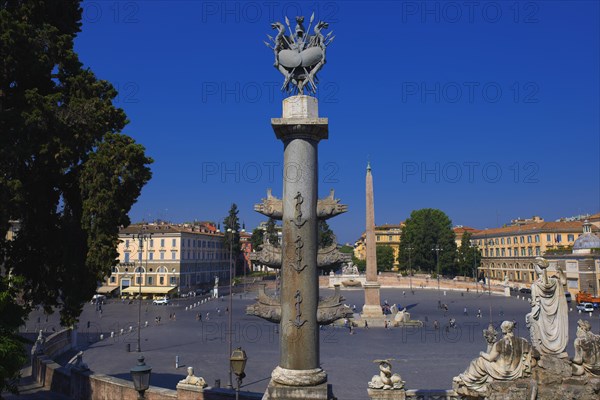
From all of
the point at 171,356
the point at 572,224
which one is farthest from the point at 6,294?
the point at 572,224

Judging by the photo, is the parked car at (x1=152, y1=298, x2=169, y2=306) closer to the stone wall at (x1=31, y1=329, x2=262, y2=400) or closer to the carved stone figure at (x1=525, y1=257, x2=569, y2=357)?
the stone wall at (x1=31, y1=329, x2=262, y2=400)

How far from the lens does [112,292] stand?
67.2 metres

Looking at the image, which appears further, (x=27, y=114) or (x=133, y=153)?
(x=133, y=153)

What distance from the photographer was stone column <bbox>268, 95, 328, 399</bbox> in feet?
23.7

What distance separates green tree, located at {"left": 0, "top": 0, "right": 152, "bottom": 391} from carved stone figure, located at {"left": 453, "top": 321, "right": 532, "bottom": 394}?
10.3m

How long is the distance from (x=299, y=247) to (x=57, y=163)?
35.0 ft

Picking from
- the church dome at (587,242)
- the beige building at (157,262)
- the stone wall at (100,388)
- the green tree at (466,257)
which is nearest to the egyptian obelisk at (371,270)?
the church dome at (587,242)

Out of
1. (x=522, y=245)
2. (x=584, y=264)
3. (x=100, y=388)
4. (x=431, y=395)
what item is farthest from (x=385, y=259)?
(x=431, y=395)

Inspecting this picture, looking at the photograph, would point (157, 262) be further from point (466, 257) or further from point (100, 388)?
point (100, 388)

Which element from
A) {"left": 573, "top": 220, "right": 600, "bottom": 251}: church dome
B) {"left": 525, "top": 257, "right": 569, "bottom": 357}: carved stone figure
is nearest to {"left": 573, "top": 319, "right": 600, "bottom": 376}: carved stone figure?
{"left": 525, "top": 257, "right": 569, "bottom": 357}: carved stone figure

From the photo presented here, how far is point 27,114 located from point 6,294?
6178 millimetres

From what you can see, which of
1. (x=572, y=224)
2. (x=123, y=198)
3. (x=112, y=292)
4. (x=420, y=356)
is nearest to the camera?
(x=123, y=198)

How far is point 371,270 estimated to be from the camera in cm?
4375

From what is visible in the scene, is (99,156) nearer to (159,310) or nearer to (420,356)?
(420,356)
